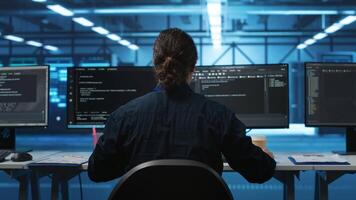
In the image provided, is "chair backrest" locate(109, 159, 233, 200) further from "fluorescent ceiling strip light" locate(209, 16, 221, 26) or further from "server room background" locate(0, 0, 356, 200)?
"fluorescent ceiling strip light" locate(209, 16, 221, 26)

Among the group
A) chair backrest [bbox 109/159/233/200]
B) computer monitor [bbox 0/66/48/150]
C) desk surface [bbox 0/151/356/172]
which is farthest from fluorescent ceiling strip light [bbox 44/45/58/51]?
chair backrest [bbox 109/159/233/200]

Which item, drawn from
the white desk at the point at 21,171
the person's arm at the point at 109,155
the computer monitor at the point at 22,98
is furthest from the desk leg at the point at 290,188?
the computer monitor at the point at 22,98

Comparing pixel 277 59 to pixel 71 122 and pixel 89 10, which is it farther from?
pixel 71 122

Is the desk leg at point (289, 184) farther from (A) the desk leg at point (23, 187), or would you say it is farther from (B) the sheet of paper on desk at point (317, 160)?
(A) the desk leg at point (23, 187)

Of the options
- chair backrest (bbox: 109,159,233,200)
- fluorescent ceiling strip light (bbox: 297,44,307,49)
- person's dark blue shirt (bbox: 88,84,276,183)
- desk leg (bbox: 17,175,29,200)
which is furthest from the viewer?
fluorescent ceiling strip light (bbox: 297,44,307,49)

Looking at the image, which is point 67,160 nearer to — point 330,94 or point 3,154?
point 3,154

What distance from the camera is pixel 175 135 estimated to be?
1225 mm

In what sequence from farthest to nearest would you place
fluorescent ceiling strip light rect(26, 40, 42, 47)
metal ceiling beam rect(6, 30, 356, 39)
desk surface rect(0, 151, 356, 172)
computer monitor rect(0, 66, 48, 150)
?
1. fluorescent ceiling strip light rect(26, 40, 42, 47)
2. metal ceiling beam rect(6, 30, 356, 39)
3. computer monitor rect(0, 66, 48, 150)
4. desk surface rect(0, 151, 356, 172)

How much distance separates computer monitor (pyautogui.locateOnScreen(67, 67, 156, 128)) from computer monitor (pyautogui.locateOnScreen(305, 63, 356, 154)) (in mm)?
936

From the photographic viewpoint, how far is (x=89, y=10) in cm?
870

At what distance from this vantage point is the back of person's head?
129cm

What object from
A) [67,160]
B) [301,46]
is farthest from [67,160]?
[301,46]

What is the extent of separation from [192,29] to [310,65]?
11.0 meters

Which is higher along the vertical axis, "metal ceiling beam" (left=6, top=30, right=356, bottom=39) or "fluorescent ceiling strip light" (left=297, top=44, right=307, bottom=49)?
"metal ceiling beam" (left=6, top=30, right=356, bottom=39)
